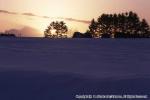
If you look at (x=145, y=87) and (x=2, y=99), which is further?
(x=145, y=87)

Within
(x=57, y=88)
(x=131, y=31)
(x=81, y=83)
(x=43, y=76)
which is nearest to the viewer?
(x=57, y=88)

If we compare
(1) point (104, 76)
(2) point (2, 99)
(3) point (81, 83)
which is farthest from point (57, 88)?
(1) point (104, 76)

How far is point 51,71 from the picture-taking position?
43031 millimetres

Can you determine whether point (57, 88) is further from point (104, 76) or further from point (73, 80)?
point (104, 76)

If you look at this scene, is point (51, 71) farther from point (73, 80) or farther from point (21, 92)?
point (21, 92)

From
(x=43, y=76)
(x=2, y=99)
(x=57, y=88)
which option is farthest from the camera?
(x=43, y=76)

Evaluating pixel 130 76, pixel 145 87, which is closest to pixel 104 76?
pixel 130 76

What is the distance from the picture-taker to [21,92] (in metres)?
29.6

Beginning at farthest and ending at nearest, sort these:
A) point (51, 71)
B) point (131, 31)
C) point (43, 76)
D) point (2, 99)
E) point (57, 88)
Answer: point (131, 31)
point (51, 71)
point (43, 76)
point (57, 88)
point (2, 99)

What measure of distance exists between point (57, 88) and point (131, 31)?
15860cm

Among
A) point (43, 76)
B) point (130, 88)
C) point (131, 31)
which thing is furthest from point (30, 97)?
point (131, 31)

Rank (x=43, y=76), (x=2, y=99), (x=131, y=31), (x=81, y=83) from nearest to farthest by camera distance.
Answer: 1. (x=2, y=99)
2. (x=81, y=83)
3. (x=43, y=76)
4. (x=131, y=31)

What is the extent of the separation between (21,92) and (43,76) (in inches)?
374

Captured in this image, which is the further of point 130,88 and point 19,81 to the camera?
point 19,81
